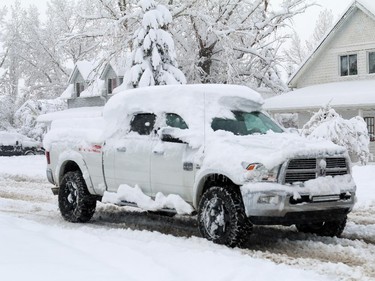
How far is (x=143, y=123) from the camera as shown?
8969 millimetres

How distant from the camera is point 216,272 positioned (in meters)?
5.92

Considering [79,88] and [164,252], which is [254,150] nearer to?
[164,252]

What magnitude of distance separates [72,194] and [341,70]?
21.7 metres

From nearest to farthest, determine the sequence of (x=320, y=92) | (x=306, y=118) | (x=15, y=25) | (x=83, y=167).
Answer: (x=83, y=167), (x=320, y=92), (x=306, y=118), (x=15, y=25)

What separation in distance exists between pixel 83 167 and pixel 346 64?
21.6m

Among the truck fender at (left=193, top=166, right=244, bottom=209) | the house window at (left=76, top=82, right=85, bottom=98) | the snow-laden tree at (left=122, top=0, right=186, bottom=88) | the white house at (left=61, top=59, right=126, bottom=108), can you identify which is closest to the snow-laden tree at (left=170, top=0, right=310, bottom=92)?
the snow-laden tree at (left=122, top=0, right=186, bottom=88)

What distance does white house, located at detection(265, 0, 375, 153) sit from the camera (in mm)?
26562

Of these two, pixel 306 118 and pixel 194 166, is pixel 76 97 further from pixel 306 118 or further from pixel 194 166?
Answer: pixel 194 166

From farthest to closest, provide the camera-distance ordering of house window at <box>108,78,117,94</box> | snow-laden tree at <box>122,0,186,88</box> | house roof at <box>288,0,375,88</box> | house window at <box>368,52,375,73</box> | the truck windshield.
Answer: house window at <box>108,78,117,94</box> < house window at <box>368,52,375,73</box> < house roof at <box>288,0,375,88</box> < snow-laden tree at <box>122,0,186,88</box> < the truck windshield

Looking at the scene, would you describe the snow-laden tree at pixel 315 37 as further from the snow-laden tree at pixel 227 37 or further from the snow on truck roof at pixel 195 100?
the snow on truck roof at pixel 195 100

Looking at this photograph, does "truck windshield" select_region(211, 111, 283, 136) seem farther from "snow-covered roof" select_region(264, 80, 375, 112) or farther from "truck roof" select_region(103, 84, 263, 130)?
"snow-covered roof" select_region(264, 80, 375, 112)

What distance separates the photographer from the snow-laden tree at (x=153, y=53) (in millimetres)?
26297

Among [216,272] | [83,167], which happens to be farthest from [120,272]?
[83,167]

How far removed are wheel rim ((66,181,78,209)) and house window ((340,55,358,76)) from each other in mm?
21355
